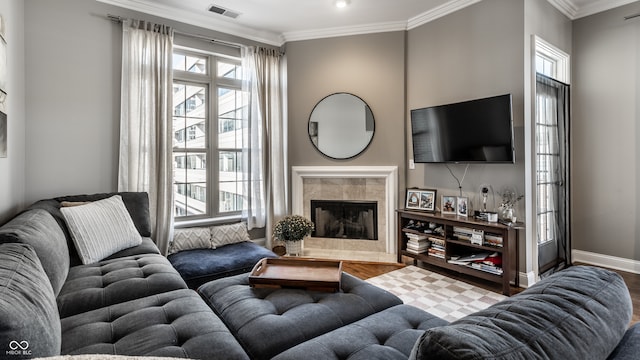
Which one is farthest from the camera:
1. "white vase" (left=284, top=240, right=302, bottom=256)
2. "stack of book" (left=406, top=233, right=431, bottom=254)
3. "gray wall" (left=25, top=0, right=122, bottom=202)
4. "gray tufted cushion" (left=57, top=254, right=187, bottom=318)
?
"white vase" (left=284, top=240, right=302, bottom=256)

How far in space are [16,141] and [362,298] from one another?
2893 mm

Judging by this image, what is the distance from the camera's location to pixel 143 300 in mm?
1662

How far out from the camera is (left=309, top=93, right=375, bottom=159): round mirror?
4.08m

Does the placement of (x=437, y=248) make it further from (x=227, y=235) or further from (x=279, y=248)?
(x=227, y=235)

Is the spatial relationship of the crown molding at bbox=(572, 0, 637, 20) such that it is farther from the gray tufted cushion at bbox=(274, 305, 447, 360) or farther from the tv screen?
the gray tufted cushion at bbox=(274, 305, 447, 360)

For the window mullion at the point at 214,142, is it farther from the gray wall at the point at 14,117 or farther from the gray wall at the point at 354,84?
the gray wall at the point at 14,117

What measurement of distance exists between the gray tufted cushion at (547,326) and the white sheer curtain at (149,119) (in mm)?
3298

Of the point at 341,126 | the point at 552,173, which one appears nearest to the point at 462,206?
the point at 552,173

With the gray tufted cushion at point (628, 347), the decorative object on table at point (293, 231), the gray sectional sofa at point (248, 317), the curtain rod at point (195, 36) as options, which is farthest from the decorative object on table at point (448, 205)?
the curtain rod at point (195, 36)

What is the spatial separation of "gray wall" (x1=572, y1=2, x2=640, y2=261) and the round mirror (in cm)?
240

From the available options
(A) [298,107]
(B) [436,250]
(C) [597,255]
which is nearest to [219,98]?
(A) [298,107]

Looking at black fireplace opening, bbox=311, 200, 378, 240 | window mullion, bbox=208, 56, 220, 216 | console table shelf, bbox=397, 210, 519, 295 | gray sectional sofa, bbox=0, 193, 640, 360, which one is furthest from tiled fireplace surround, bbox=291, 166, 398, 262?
gray sectional sofa, bbox=0, 193, 640, 360

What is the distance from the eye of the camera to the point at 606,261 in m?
3.54

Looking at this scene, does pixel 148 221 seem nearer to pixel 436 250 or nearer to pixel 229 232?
pixel 229 232
